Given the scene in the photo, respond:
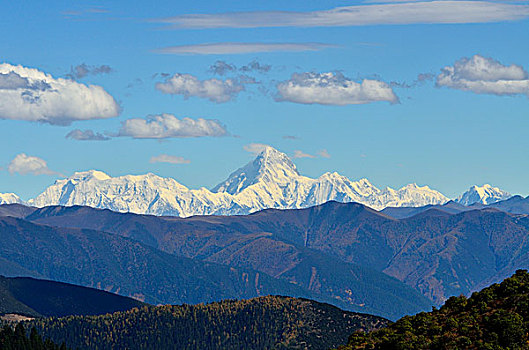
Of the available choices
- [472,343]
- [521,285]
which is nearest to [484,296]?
[521,285]

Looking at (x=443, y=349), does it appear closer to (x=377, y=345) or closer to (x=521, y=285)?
(x=377, y=345)

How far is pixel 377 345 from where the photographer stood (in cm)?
18750

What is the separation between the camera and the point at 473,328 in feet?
596

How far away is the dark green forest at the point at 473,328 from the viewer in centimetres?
17412

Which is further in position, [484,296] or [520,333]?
[484,296]

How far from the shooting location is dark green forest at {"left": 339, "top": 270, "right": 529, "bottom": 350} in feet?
571

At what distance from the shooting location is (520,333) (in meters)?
174

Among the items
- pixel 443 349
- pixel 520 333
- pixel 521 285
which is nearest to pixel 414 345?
pixel 443 349

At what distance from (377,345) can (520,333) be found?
1114 inches

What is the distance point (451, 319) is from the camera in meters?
189

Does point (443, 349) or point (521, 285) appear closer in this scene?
point (443, 349)

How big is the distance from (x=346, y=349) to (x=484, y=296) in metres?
32.4

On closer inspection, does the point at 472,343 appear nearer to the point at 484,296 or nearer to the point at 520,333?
the point at 520,333

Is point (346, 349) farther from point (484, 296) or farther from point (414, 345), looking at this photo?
point (484, 296)
